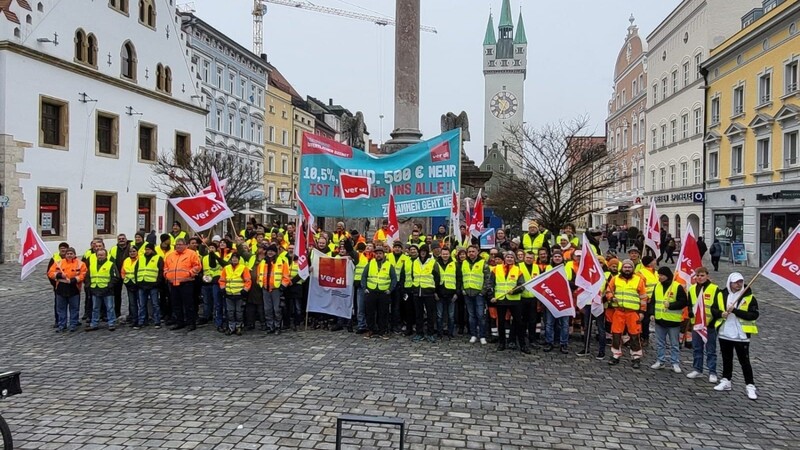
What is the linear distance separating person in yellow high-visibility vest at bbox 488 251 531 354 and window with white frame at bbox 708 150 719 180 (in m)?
27.1

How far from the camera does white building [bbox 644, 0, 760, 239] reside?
3297cm

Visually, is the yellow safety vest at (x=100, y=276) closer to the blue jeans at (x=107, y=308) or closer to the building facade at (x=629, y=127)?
the blue jeans at (x=107, y=308)

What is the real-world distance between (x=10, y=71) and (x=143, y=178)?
913 cm

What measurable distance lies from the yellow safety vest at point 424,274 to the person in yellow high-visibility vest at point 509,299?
1.13 m

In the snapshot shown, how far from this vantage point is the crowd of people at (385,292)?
30.8 ft

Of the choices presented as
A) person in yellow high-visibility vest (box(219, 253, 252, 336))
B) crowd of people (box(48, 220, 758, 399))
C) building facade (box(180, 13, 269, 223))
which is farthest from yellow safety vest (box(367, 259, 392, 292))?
building facade (box(180, 13, 269, 223))

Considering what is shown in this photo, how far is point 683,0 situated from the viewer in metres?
36.4

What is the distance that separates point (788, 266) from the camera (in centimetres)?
725

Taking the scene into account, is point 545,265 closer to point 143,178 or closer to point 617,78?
point 143,178

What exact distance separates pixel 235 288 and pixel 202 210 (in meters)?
1.96

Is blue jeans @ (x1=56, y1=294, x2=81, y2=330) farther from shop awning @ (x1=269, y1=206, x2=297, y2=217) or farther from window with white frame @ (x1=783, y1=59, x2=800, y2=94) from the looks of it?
shop awning @ (x1=269, y1=206, x2=297, y2=217)

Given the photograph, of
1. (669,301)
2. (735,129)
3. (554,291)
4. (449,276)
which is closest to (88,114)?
(449,276)

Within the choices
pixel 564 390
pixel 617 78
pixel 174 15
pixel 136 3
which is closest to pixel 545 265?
pixel 564 390

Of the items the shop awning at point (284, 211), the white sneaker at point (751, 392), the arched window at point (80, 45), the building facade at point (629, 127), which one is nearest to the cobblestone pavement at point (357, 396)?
the white sneaker at point (751, 392)
